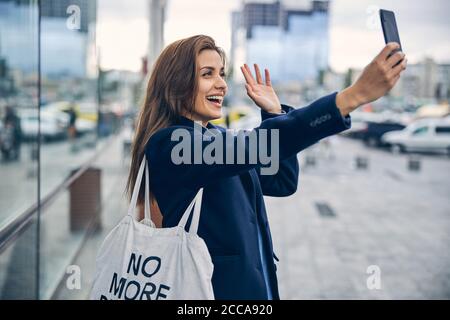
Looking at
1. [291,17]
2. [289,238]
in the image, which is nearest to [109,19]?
[291,17]

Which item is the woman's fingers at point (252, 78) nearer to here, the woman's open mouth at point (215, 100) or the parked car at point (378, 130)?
the woman's open mouth at point (215, 100)

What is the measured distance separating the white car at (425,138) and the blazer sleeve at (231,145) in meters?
21.3

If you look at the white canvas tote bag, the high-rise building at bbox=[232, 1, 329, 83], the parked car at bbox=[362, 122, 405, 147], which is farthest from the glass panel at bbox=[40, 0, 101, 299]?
the parked car at bbox=[362, 122, 405, 147]

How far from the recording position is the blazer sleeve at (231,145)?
1.38 metres

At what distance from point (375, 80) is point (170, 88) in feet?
1.98

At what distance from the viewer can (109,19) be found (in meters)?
9.99

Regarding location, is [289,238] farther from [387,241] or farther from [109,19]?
[109,19]

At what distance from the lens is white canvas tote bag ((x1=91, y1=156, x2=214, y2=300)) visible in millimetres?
1466

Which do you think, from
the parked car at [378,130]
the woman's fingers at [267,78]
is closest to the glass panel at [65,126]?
the woman's fingers at [267,78]

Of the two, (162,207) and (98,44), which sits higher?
(98,44)

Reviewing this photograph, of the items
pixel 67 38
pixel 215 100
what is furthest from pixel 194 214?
pixel 67 38

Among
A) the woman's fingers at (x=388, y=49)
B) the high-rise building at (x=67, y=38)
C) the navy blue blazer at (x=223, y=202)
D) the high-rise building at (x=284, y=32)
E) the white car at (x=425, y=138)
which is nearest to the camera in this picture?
the woman's fingers at (x=388, y=49)

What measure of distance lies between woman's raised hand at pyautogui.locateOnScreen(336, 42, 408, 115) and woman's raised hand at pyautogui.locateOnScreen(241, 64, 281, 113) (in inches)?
14.4

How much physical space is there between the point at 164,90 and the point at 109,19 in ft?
28.6
